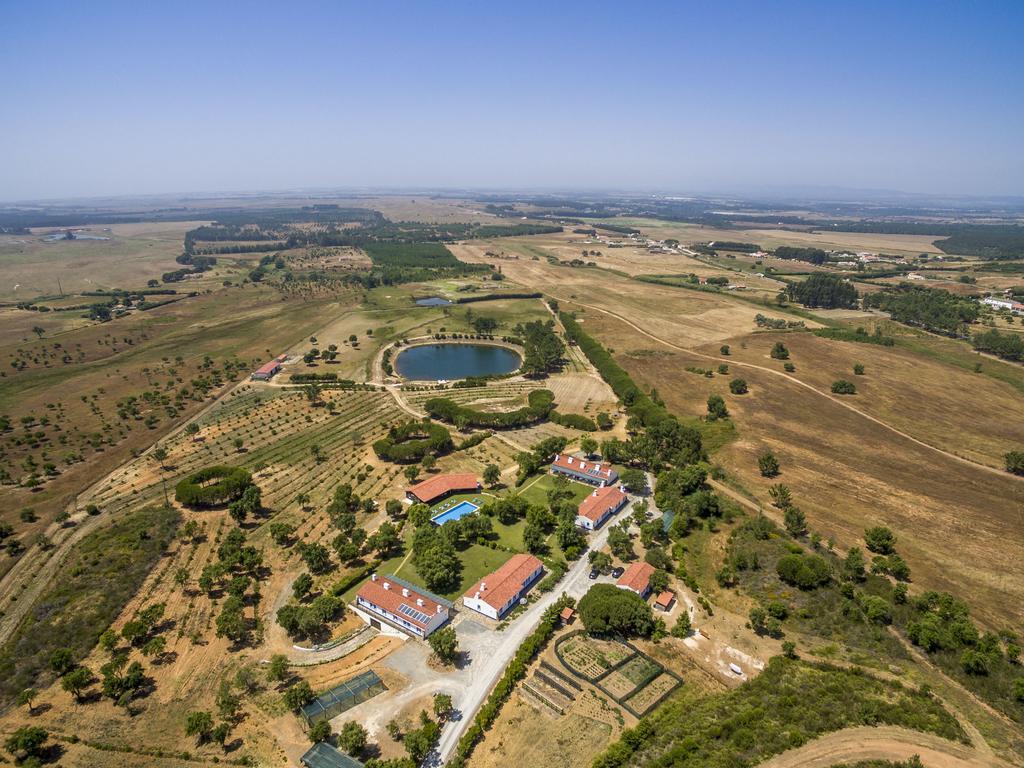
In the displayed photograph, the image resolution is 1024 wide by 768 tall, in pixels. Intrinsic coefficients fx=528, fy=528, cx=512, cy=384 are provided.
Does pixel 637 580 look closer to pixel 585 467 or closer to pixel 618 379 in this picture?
pixel 585 467

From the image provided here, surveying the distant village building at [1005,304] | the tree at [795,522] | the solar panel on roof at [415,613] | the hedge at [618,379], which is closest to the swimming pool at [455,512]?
the solar panel on roof at [415,613]

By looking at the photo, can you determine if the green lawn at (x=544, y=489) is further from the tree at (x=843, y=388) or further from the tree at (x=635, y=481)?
the tree at (x=843, y=388)

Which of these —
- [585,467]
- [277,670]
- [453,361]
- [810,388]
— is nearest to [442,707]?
[277,670]

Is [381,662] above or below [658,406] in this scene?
below

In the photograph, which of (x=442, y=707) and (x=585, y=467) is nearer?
(x=442, y=707)

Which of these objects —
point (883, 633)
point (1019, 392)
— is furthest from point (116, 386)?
point (1019, 392)

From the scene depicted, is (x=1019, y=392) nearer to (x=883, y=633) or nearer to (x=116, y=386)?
(x=883, y=633)
